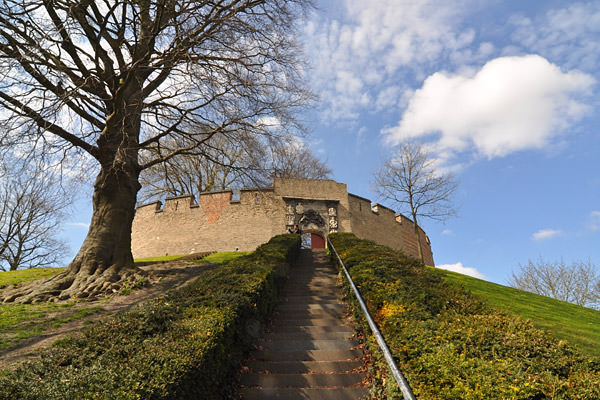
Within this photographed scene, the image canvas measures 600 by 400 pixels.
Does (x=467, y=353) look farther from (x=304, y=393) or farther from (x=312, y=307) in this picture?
(x=312, y=307)

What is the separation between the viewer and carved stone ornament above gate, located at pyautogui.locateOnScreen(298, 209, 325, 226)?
1961 cm

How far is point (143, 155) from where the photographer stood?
11758 mm

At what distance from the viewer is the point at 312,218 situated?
778 inches

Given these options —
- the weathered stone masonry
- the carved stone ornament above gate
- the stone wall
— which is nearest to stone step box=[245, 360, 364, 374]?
the weathered stone masonry

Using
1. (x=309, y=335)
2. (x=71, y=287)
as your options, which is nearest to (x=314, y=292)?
(x=309, y=335)

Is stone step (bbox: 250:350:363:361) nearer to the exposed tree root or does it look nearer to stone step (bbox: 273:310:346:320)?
stone step (bbox: 273:310:346:320)

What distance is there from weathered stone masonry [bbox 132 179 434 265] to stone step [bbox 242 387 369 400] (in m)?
14.1

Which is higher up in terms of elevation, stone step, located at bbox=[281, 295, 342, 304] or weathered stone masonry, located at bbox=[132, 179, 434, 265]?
weathered stone masonry, located at bbox=[132, 179, 434, 265]

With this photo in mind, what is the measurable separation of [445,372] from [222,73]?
8371mm

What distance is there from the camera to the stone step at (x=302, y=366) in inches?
185

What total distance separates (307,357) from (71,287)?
6826 millimetres

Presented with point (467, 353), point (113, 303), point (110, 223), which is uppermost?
point (110, 223)

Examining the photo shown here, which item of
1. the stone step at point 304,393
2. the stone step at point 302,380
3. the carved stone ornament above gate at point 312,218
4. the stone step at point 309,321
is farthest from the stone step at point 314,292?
the carved stone ornament above gate at point 312,218

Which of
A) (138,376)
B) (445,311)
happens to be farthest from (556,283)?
(138,376)
